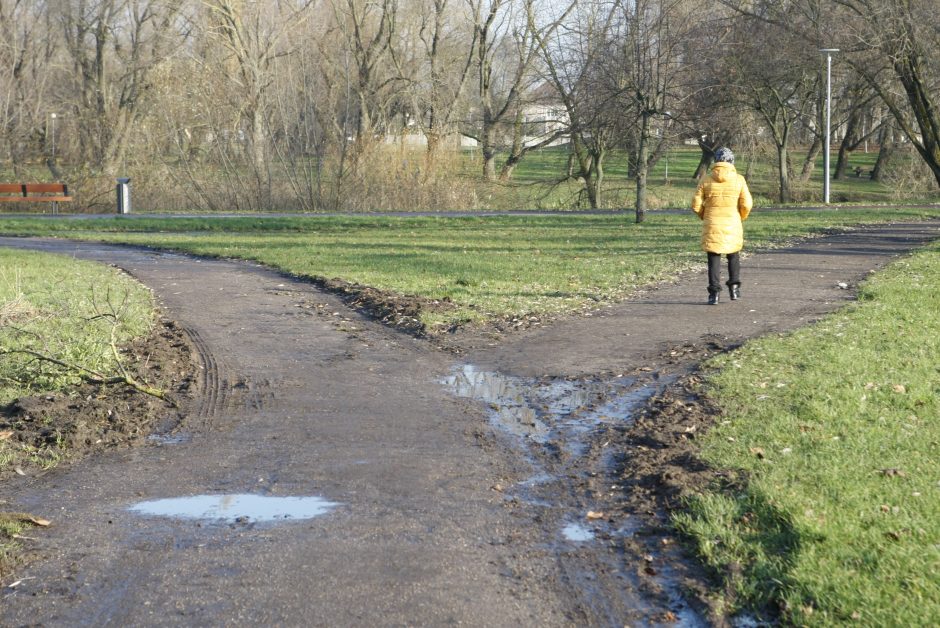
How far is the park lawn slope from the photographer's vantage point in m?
4.36

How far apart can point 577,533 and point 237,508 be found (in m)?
1.92

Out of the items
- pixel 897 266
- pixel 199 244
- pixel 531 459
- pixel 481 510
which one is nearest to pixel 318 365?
pixel 531 459

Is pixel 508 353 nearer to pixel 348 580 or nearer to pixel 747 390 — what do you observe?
pixel 747 390

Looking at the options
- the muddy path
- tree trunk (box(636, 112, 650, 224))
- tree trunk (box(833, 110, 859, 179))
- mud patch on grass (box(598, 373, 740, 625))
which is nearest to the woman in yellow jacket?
the muddy path

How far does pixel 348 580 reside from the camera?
15.3 ft

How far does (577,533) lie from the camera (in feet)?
17.4

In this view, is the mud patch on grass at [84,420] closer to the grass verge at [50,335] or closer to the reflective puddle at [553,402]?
the grass verge at [50,335]

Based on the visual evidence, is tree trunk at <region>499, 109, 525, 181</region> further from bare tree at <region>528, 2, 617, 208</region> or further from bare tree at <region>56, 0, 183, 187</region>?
bare tree at <region>56, 0, 183, 187</region>

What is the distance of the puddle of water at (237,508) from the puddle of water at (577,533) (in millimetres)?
1325

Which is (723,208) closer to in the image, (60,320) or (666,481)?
(666,481)

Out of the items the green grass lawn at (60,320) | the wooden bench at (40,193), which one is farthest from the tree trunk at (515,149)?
the green grass lawn at (60,320)

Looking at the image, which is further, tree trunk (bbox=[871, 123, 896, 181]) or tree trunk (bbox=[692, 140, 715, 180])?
tree trunk (bbox=[871, 123, 896, 181])

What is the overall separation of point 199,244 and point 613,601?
2045cm

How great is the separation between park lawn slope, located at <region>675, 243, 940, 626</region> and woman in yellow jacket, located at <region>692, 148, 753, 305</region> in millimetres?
3357
